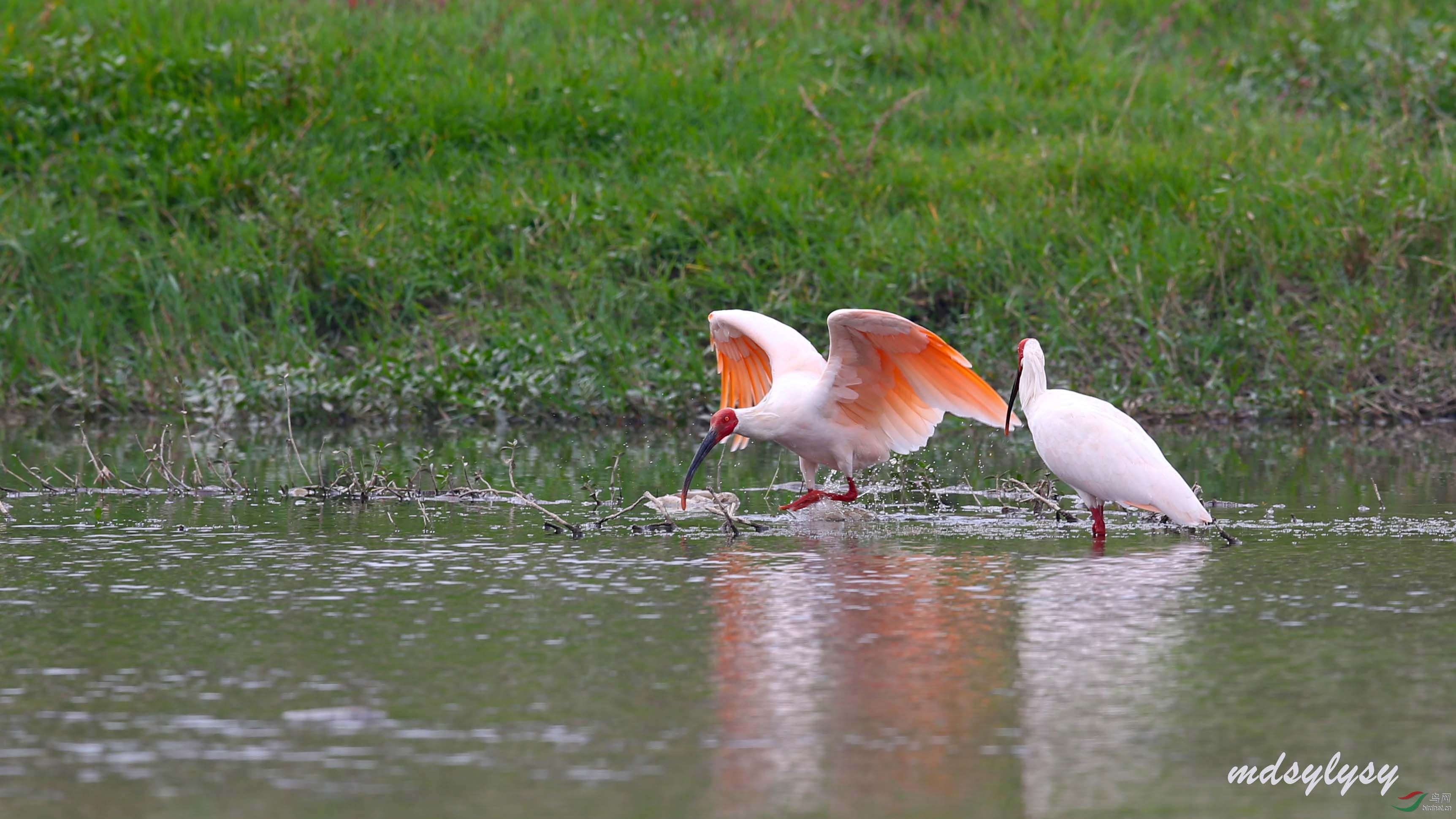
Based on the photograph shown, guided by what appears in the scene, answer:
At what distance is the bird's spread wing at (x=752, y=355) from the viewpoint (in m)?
9.19

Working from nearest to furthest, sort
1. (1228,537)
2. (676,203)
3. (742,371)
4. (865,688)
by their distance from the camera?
(865,688) < (1228,537) < (742,371) < (676,203)

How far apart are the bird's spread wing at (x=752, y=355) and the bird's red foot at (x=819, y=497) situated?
2.09 ft

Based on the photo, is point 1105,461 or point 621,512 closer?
point 1105,461

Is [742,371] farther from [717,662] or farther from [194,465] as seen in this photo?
[717,662]

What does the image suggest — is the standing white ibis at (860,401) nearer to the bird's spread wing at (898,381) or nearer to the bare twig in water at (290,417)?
the bird's spread wing at (898,381)

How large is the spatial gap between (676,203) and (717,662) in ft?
30.2

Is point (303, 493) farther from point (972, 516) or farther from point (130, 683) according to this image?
point (130, 683)

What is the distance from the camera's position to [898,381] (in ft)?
28.1

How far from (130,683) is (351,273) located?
906 centimetres

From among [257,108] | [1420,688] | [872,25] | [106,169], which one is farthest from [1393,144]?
[1420,688]

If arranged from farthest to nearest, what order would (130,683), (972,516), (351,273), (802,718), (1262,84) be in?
1. (1262,84)
2. (351,273)
3. (972,516)
4. (130,683)
5. (802,718)

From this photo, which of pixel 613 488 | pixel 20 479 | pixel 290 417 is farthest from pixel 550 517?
pixel 290 417

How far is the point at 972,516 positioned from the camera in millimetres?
8117

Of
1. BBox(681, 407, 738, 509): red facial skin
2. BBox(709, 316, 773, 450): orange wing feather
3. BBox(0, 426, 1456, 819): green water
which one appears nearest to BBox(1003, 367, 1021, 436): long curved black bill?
BBox(0, 426, 1456, 819): green water
